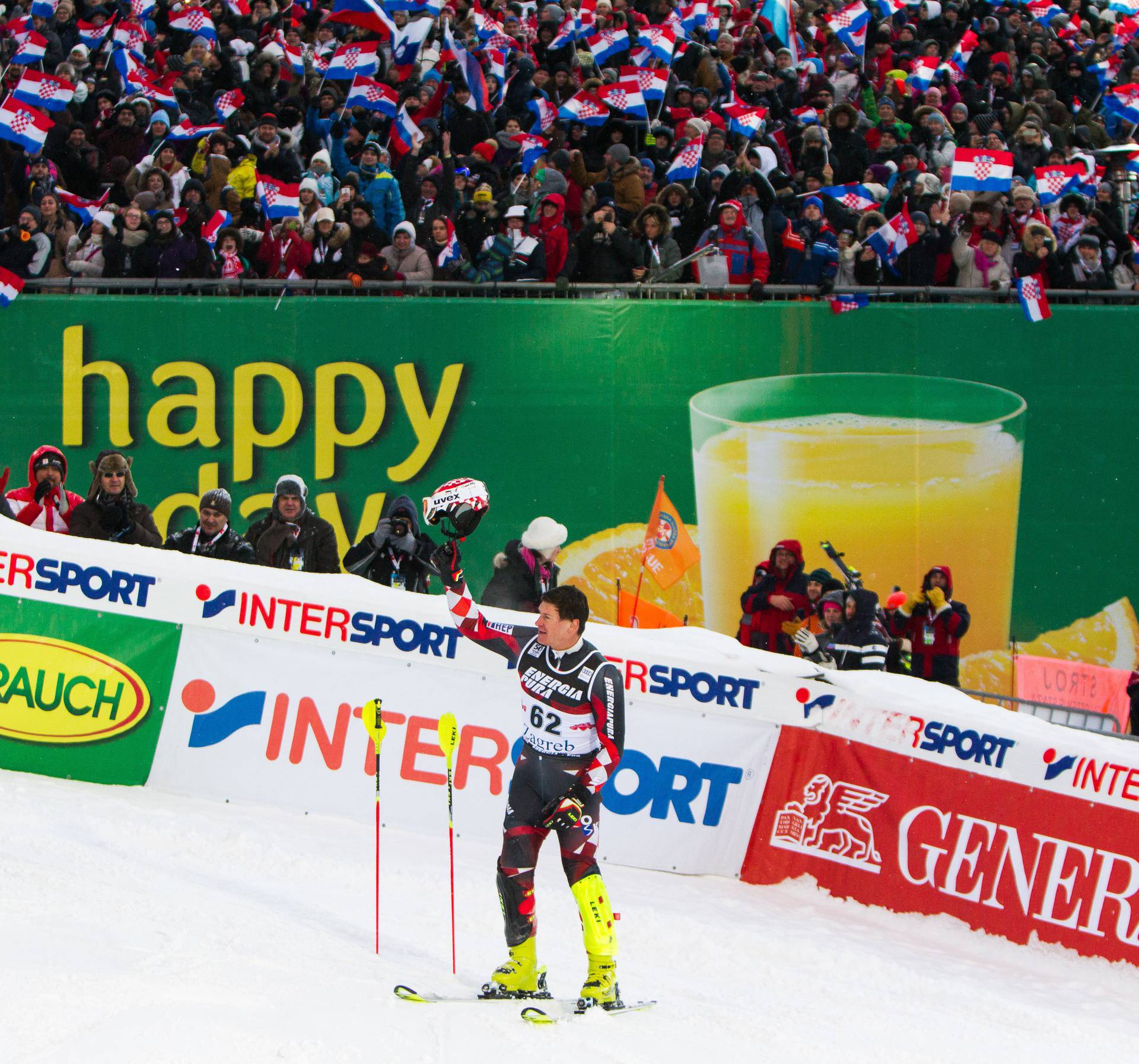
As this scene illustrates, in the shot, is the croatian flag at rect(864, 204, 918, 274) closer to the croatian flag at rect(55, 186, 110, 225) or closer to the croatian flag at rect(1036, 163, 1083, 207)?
the croatian flag at rect(1036, 163, 1083, 207)

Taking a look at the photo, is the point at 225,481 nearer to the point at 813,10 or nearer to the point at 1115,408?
the point at 1115,408

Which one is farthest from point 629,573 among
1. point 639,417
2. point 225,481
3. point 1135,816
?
point 1135,816

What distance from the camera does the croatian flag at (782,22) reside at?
17.8 meters

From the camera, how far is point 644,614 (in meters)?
11.4

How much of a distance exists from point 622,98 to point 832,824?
8.85m

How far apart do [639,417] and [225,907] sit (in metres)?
6.25

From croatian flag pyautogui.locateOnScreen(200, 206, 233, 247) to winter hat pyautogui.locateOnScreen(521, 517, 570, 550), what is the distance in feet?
15.2

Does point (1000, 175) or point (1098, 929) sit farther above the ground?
point (1000, 175)

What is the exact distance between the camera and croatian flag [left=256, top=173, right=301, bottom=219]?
1212cm

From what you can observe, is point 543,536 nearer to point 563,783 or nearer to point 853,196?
point 563,783

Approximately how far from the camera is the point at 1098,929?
7152 mm

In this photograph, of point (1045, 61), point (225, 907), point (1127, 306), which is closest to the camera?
point (225, 907)

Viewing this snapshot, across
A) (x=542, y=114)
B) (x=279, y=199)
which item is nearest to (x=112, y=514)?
(x=279, y=199)

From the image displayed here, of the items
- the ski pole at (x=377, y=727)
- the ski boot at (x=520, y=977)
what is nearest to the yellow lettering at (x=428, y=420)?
the ski pole at (x=377, y=727)
